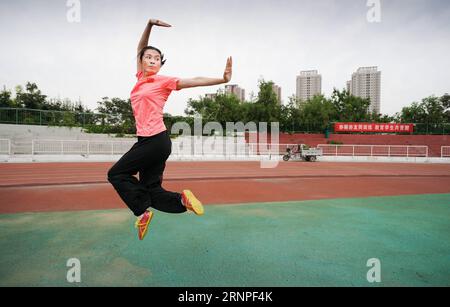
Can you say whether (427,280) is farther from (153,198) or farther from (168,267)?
(153,198)

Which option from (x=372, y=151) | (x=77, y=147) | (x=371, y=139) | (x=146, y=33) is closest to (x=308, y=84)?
(x=371, y=139)

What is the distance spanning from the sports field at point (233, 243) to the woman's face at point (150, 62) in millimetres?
1986

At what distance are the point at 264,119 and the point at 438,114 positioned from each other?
32131 mm

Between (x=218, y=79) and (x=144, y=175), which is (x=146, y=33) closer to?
(x=218, y=79)

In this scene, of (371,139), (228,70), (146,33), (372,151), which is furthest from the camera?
(371,139)

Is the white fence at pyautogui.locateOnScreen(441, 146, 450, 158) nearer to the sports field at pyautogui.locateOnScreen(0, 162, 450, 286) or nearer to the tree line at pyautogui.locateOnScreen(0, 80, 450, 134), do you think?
the tree line at pyautogui.locateOnScreen(0, 80, 450, 134)

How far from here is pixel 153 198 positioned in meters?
2.63

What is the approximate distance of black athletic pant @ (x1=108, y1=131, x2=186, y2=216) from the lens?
246cm

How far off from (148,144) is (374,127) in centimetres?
3261

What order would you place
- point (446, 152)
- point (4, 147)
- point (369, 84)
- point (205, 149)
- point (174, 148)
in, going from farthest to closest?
point (369, 84), point (446, 152), point (205, 149), point (174, 148), point (4, 147)

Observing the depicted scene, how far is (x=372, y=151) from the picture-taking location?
81.4ft

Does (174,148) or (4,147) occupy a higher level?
(4,147)

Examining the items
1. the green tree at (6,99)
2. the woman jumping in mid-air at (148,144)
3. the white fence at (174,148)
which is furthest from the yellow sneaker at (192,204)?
the green tree at (6,99)

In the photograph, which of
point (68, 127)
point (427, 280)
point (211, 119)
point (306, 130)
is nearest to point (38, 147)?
point (68, 127)
